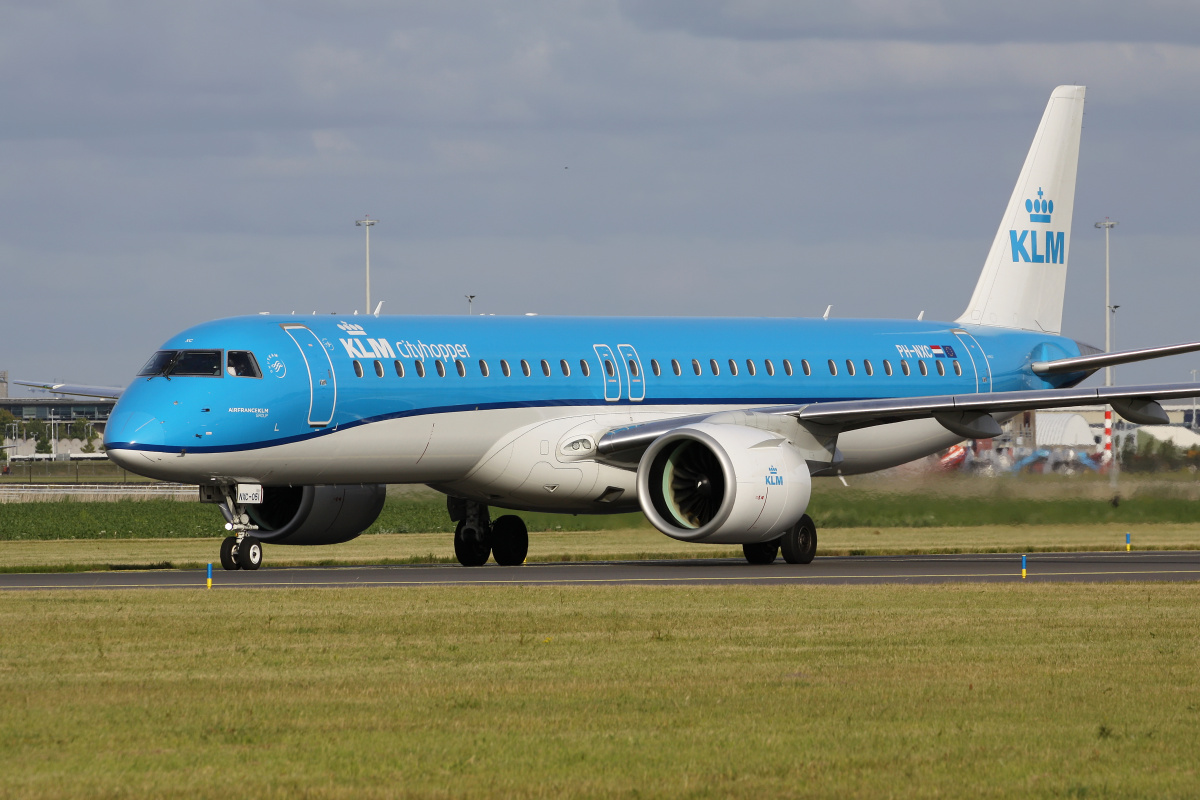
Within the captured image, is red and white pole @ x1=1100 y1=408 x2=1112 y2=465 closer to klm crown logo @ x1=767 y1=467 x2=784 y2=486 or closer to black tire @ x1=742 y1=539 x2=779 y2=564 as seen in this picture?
black tire @ x1=742 y1=539 x2=779 y2=564

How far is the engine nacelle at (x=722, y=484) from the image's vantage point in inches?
1129

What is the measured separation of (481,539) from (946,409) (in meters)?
8.76

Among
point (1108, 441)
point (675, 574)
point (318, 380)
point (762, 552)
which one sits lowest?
point (675, 574)

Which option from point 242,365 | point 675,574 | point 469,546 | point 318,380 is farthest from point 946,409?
point 242,365

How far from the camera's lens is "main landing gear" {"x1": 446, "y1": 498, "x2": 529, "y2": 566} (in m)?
33.5

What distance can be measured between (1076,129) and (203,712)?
105ft

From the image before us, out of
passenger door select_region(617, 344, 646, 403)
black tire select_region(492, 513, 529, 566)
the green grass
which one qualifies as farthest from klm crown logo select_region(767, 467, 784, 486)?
the green grass

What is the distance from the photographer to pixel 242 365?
28.1m

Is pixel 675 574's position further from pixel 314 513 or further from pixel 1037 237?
pixel 1037 237

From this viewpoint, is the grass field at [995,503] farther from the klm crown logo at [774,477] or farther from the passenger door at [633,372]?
the klm crown logo at [774,477]

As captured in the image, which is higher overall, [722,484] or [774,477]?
[774,477]

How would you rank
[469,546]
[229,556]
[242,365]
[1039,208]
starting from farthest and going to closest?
[1039,208]
[469,546]
[229,556]
[242,365]

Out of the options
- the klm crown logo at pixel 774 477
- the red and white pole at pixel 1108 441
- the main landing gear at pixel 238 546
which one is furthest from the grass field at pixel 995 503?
the klm crown logo at pixel 774 477

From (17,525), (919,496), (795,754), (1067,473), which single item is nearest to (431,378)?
(919,496)
